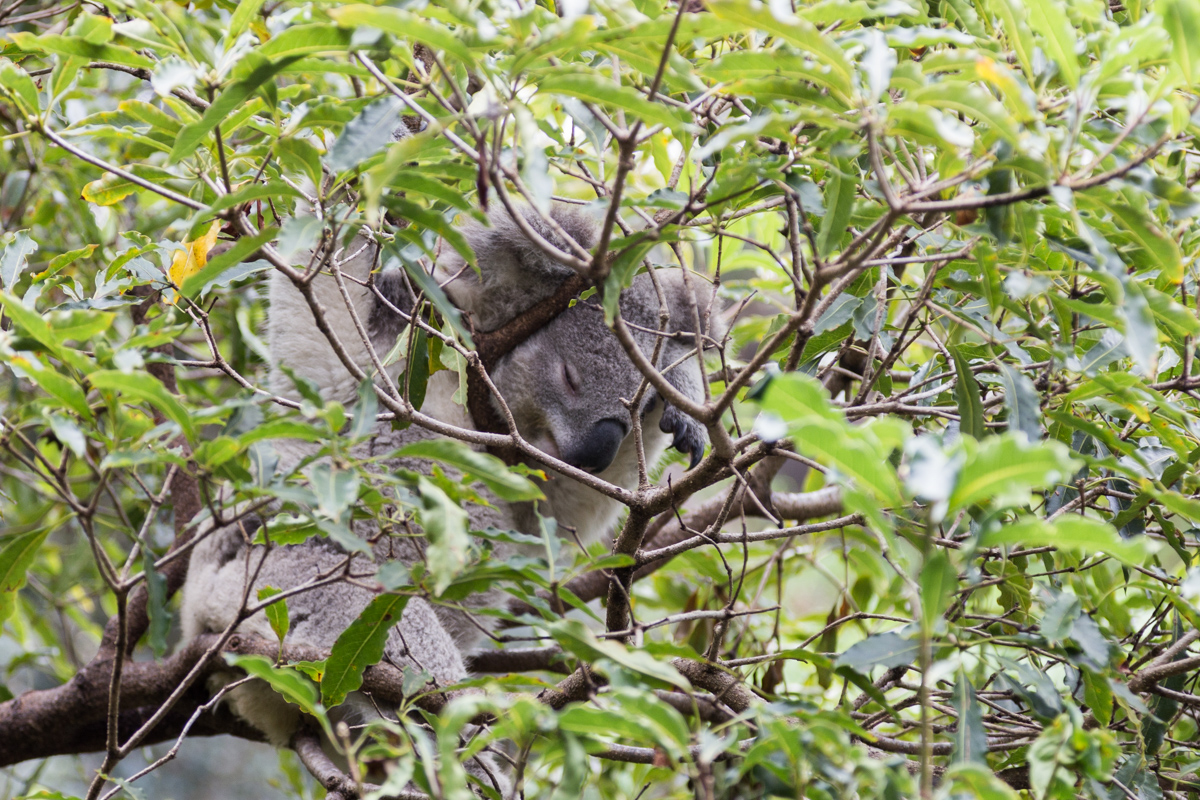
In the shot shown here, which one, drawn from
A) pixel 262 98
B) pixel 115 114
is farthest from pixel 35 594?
pixel 262 98

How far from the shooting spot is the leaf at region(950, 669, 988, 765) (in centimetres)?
103

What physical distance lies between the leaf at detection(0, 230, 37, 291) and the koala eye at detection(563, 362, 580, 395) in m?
1.39

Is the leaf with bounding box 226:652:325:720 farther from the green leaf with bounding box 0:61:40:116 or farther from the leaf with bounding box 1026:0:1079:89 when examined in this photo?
the leaf with bounding box 1026:0:1079:89

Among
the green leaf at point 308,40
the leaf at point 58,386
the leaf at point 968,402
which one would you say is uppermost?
the green leaf at point 308,40

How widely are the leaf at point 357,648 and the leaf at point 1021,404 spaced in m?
0.82

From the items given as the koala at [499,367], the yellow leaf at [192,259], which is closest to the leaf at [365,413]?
the yellow leaf at [192,259]

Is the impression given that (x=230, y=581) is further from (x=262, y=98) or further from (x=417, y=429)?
(x=262, y=98)

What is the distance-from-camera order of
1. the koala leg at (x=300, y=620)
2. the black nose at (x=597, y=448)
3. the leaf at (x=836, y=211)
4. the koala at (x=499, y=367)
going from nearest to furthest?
the leaf at (x=836, y=211), the koala leg at (x=300, y=620), the koala at (x=499, y=367), the black nose at (x=597, y=448)

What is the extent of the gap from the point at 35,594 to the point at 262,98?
11.6 ft

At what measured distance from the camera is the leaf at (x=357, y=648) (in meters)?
1.27

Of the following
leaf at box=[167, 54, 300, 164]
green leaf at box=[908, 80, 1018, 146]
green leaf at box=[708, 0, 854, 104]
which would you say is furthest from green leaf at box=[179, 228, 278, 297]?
green leaf at box=[908, 80, 1018, 146]

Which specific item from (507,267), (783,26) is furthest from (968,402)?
(507,267)

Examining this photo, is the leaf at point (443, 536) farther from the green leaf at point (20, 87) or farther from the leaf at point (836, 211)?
the green leaf at point (20, 87)

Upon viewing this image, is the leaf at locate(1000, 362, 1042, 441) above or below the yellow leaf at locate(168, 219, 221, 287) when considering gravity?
below
